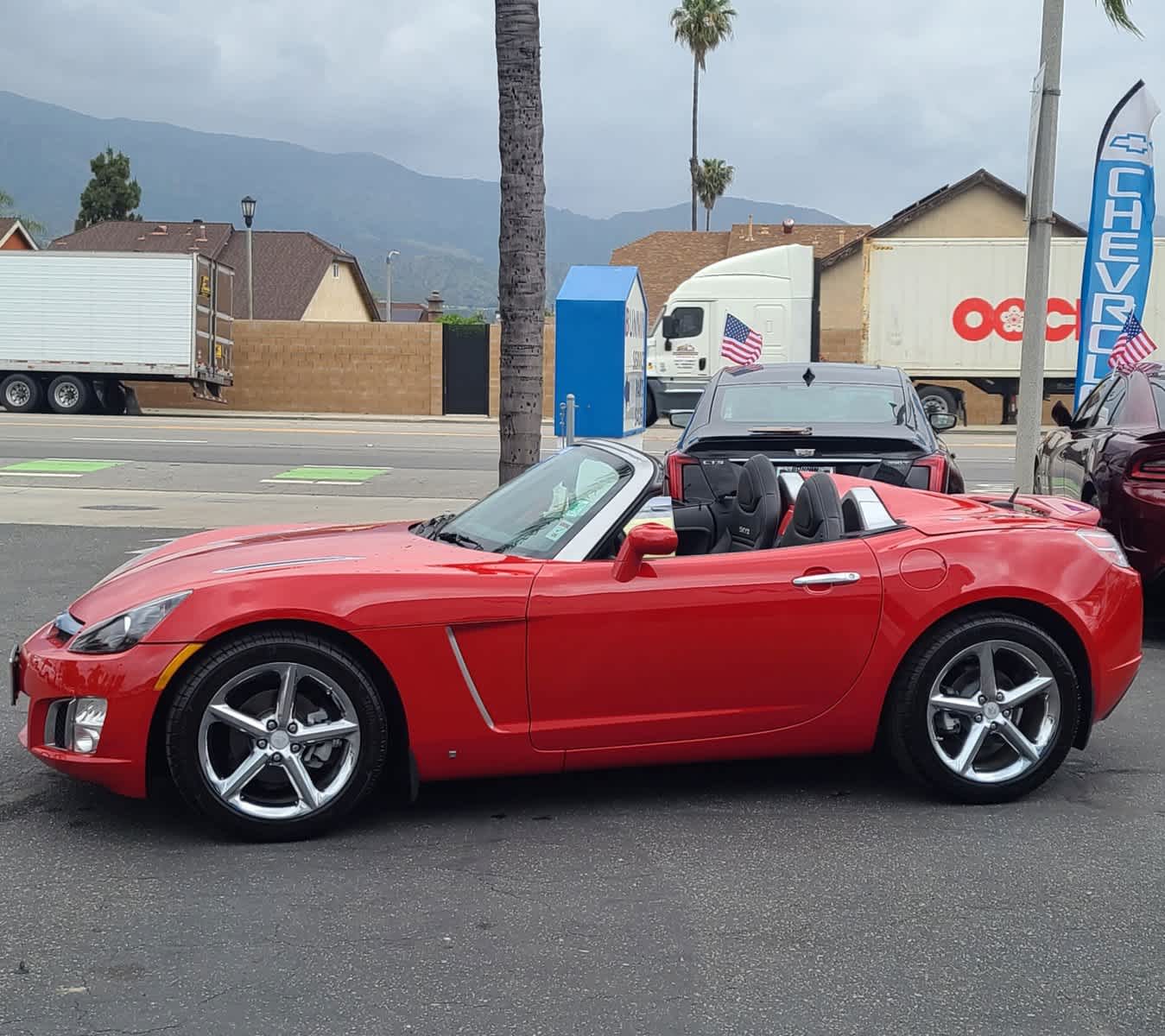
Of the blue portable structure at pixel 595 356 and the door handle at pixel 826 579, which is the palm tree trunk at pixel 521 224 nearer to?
the blue portable structure at pixel 595 356

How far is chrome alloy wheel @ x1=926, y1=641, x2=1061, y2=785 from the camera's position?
464cm

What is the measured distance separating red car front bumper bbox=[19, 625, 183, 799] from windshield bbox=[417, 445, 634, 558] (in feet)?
3.88

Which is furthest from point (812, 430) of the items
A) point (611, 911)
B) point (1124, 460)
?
point (611, 911)

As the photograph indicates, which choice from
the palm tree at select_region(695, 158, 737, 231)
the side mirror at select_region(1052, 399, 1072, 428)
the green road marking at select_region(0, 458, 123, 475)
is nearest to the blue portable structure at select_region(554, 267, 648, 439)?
the side mirror at select_region(1052, 399, 1072, 428)

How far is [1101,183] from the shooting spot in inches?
555

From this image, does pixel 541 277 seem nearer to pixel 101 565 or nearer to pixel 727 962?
pixel 101 565

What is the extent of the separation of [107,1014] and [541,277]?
6.67 metres

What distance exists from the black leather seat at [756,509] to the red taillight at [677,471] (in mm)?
3066

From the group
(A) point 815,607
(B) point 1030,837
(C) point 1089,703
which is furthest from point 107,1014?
(C) point 1089,703

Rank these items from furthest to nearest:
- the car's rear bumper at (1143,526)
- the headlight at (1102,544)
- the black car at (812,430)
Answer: the black car at (812,430) → the car's rear bumper at (1143,526) → the headlight at (1102,544)

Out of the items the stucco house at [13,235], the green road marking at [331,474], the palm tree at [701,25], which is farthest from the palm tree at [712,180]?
the green road marking at [331,474]

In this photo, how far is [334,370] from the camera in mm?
35688

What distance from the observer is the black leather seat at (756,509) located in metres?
4.99

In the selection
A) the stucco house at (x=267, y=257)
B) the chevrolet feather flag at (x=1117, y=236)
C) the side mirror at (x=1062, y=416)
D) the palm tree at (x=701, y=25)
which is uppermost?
the palm tree at (x=701, y=25)
